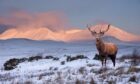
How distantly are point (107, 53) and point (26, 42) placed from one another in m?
131

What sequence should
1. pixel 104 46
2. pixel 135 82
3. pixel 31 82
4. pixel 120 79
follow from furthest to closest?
1. pixel 104 46
2. pixel 31 82
3. pixel 120 79
4. pixel 135 82

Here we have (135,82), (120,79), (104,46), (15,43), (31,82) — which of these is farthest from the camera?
(15,43)

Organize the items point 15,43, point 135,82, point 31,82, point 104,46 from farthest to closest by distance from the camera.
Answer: point 15,43 < point 104,46 < point 31,82 < point 135,82

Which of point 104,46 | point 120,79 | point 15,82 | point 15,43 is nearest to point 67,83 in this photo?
point 120,79

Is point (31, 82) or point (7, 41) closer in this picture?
point (31, 82)

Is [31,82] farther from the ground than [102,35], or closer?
closer

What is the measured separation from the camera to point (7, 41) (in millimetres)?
157250

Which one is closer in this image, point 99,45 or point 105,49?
point 99,45

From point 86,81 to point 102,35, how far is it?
9834 millimetres

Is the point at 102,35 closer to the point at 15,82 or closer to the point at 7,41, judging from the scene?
the point at 15,82

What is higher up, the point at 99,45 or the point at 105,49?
the point at 99,45

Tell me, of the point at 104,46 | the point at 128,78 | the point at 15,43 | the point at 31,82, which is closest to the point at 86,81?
the point at 128,78

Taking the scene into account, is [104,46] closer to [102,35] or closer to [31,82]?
[102,35]

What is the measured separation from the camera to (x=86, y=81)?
17.0 metres
